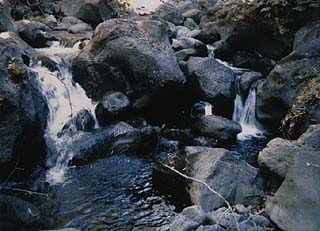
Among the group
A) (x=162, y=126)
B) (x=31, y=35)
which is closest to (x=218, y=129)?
(x=162, y=126)

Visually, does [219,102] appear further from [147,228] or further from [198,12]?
[198,12]

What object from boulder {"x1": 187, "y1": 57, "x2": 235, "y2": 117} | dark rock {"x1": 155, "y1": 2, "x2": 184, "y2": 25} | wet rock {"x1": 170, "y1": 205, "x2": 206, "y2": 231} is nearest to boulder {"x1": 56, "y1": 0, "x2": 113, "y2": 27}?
dark rock {"x1": 155, "y1": 2, "x2": 184, "y2": 25}

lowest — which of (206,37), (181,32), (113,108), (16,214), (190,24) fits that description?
(16,214)

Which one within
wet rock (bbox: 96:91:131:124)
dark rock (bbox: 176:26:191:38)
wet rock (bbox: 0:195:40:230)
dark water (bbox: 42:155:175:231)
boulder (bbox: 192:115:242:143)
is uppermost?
dark rock (bbox: 176:26:191:38)

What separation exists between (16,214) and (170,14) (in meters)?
13.8

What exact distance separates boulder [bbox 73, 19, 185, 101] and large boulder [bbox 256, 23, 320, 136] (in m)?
2.04

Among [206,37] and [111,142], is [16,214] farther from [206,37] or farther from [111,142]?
[206,37]

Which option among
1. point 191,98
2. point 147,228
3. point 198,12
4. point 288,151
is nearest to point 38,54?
point 191,98

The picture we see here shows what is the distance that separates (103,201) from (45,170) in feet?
5.13

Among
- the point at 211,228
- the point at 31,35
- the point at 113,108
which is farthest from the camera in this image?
the point at 31,35

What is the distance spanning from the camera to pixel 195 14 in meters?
17.8

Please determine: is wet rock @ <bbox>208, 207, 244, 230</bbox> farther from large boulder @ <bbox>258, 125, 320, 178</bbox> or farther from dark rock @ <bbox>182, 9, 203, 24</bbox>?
dark rock @ <bbox>182, 9, 203, 24</bbox>

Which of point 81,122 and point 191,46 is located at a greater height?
point 191,46

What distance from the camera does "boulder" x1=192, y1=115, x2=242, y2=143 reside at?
26.0 ft
